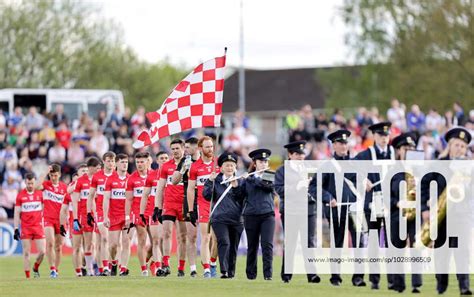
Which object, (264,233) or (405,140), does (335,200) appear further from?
(264,233)

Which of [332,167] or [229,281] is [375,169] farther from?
[229,281]

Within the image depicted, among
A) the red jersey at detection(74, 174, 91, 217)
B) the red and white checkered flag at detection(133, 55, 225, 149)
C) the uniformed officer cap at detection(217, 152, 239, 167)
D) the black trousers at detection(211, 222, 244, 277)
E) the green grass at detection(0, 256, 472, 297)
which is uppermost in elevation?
the red and white checkered flag at detection(133, 55, 225, 149)

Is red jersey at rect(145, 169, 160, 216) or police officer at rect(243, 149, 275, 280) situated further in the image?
red jersey at rect(145, 169, 160, 216)

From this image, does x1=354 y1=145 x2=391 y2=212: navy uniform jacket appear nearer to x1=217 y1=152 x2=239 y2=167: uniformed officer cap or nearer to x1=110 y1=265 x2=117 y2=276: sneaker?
x1=217 y1=152 x2=239 y2=167: uniformed officer cap

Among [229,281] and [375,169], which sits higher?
[375,169]

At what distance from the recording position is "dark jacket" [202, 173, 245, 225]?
22453 mm

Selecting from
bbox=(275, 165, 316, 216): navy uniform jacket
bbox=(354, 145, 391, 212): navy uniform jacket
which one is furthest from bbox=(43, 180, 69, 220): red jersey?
bbox=(354, 145, 391, 212): navy uniform jacket

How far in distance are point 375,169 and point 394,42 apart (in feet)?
173

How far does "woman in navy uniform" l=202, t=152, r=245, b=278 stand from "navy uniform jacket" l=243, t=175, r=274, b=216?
29cm

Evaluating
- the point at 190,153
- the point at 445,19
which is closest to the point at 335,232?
the point at 190,153

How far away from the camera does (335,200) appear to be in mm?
20203

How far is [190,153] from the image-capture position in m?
23.3

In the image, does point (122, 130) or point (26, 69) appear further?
point (26, 69)

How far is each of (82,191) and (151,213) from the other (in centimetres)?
241
